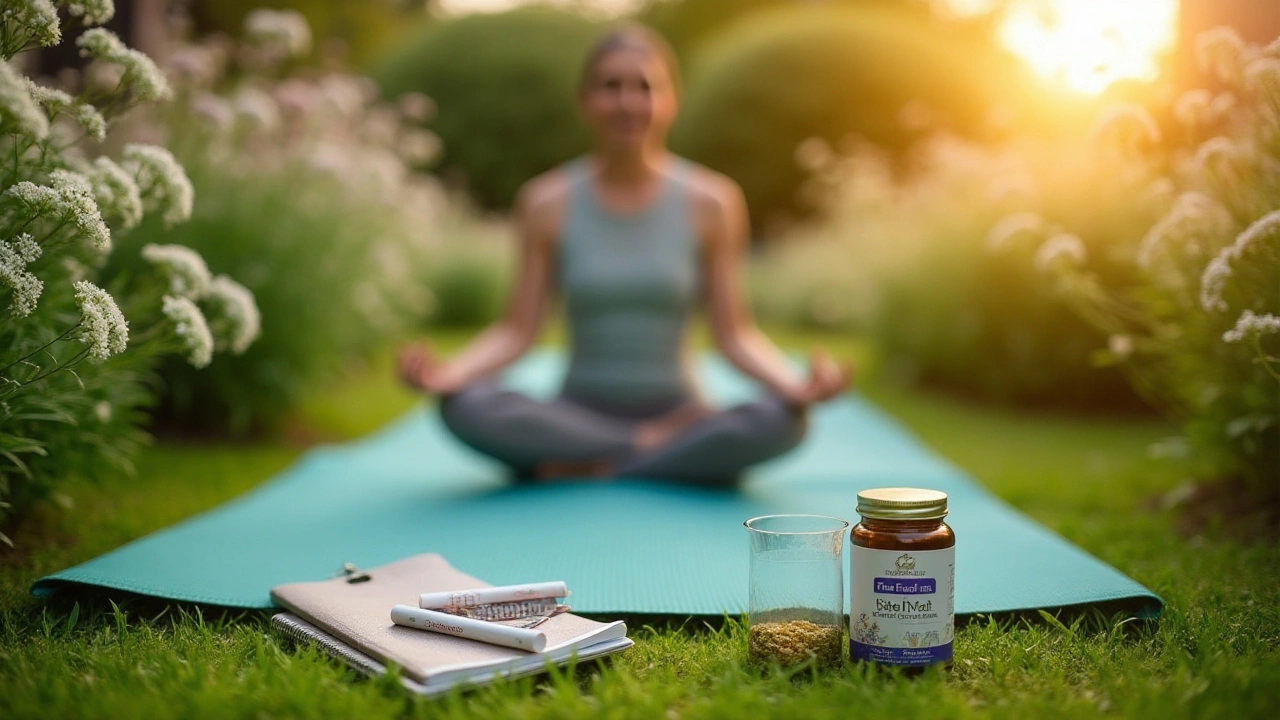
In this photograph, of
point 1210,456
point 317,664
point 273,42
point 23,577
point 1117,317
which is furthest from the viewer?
point 1117,317

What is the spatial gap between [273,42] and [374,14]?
17.5 metres

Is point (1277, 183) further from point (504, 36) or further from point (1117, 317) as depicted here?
point (504, 36)

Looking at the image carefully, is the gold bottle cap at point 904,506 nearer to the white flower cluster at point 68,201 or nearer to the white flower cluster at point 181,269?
the white flower cluster at point 68,201

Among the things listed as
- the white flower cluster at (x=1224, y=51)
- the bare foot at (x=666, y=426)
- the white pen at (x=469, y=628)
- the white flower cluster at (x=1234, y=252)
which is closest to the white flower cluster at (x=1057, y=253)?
the white flower cluster at (x=1224, y=51)

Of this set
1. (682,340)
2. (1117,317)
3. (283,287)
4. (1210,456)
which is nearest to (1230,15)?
(1210,456)

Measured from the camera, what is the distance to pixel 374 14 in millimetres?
20016

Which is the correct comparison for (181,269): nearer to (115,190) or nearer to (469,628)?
(115,190)

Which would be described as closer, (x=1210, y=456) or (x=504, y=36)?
(x=1210, y=456)

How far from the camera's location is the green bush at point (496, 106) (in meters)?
15.7

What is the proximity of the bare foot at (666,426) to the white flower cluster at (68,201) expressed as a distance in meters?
1.93

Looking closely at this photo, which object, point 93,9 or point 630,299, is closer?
point 93,9

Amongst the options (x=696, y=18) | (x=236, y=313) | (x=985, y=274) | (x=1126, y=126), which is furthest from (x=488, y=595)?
(x=696, y=18)

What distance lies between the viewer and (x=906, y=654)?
5.78ft

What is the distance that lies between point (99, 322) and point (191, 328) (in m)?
0.35
